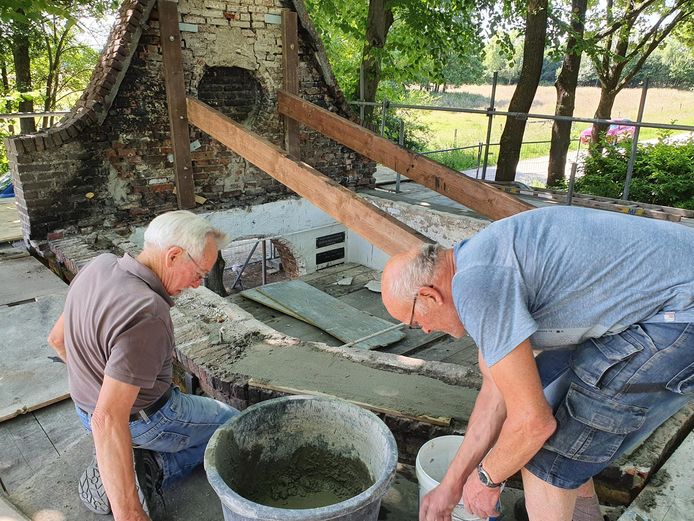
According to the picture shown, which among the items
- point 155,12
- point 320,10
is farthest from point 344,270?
point 320,10

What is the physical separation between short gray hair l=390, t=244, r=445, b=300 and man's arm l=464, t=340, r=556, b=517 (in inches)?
13.3

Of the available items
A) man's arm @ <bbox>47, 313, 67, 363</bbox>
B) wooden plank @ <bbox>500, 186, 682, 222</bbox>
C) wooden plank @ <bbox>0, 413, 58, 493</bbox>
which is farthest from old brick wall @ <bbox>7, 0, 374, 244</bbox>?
man's arm @ <bbox>47, 313, 67, 363</bbox>

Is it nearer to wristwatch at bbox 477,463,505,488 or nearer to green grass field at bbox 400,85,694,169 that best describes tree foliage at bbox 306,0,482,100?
wristwatch at bbox 477,463,505,488

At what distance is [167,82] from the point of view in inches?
240

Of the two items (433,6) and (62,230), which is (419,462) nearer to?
(62,230)

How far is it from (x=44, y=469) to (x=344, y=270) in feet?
21.2

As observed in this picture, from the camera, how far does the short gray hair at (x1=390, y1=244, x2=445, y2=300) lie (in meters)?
1.67

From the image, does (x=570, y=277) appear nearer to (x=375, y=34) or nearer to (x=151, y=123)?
(x=151, y=123)

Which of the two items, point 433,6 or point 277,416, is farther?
point 433,6

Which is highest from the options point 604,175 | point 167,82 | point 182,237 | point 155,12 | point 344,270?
point 155,12

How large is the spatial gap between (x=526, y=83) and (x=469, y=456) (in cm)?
918

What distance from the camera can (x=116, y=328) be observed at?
6.29 ft

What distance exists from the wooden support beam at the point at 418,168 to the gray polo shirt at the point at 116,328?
2941 mm

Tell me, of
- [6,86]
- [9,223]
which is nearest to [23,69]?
[6,86]
